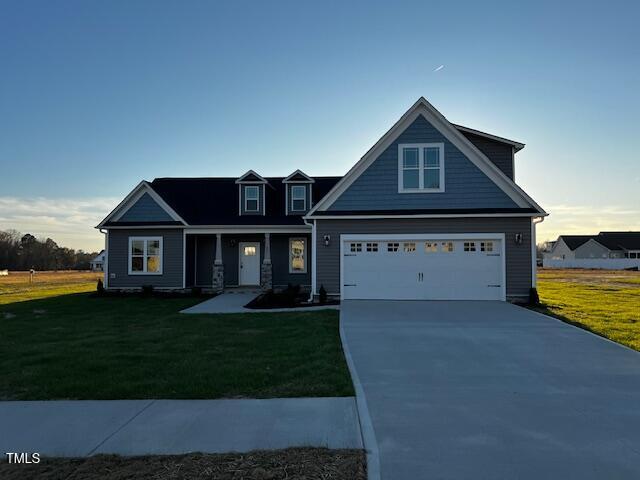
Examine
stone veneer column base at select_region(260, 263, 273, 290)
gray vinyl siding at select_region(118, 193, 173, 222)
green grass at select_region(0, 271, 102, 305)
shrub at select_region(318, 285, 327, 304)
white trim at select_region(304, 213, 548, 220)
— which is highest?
gray vinyl siding at select_region(118, 193, 173, 222)

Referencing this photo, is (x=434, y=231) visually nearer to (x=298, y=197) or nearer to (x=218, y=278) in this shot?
(x=298, y=197)

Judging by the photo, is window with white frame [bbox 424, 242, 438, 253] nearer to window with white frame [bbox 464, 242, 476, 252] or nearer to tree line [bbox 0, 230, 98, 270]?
window with white frame [bbox 464, 242, 476, 252]

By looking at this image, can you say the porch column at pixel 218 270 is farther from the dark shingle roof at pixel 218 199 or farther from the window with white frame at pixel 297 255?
the window with white frame at pixel 297 255

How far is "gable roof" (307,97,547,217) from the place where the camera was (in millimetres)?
15172

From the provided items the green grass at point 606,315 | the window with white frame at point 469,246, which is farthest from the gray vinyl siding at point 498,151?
the green grass at point 606,315

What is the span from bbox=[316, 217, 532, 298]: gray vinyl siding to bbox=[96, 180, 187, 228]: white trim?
705 cm

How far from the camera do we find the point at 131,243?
19.3 meters

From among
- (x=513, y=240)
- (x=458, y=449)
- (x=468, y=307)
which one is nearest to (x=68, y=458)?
(x=458, y=449)

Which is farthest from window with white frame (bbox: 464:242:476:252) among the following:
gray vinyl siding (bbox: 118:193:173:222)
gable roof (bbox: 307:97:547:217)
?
gray vinyl siding (bbox: 118:193:173:222)

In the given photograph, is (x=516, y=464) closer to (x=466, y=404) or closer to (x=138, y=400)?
(x=466, y=404)

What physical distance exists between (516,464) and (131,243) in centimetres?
1869

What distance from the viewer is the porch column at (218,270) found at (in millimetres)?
19203

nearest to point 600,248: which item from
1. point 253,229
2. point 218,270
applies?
point 253,229

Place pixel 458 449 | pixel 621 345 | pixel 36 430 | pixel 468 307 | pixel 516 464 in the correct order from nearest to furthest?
pixel 516 464 < pixel 458 449 < pixel 36 430 < pixel 621 345 < pixel 468 307
